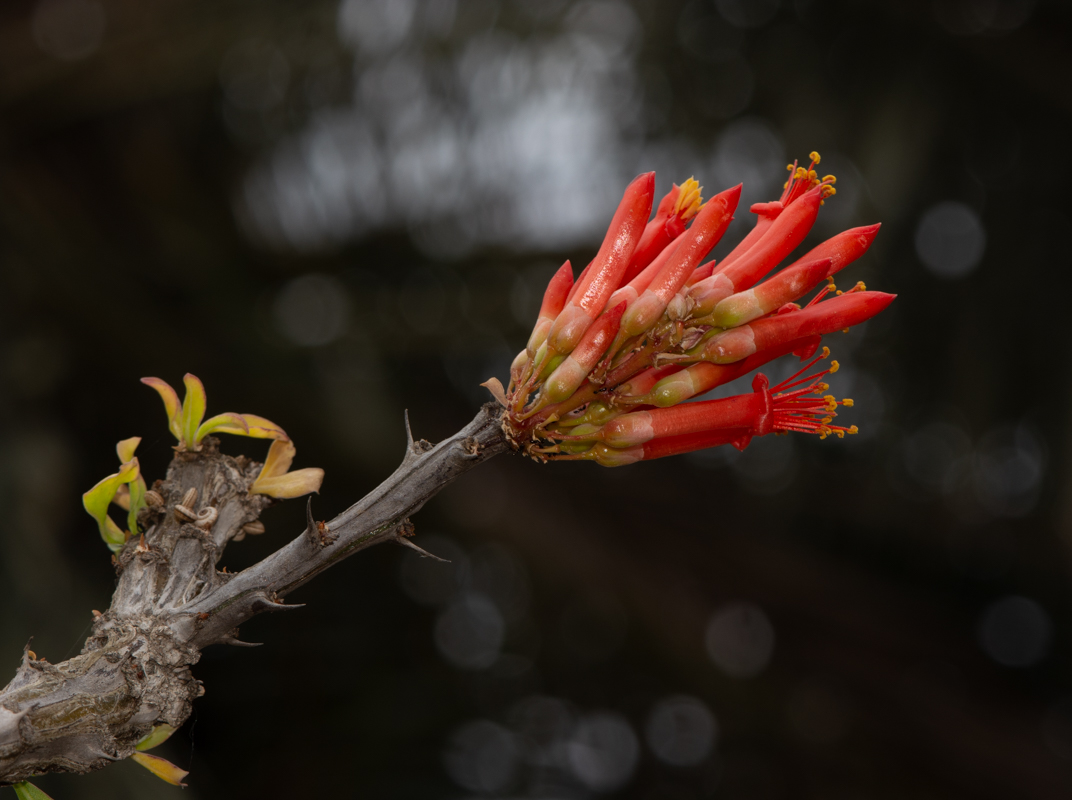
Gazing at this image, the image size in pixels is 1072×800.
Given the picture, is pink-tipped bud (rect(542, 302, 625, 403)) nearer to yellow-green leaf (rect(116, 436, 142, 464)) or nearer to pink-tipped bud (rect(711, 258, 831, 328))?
pink-tipped bud (rect(711, 258, 831, 328))

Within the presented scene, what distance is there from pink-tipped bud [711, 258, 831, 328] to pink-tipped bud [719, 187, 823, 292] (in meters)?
0.05

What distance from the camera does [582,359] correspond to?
912 mm

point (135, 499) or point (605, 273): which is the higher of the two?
point (605, 273)

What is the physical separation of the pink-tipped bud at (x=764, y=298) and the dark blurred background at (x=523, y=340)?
2.45 metres

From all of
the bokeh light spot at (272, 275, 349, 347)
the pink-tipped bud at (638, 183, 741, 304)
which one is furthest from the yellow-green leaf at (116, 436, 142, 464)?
the bokeh light spot at (272, 275, 349, 347)

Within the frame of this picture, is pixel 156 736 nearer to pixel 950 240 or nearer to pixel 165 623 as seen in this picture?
pixel 165 623

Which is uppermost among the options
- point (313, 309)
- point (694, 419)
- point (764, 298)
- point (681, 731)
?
point (313, 309)

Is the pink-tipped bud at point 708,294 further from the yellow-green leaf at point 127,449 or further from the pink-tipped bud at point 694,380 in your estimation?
the yellow-green leaf at point 127,449

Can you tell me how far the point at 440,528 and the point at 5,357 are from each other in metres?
2.11

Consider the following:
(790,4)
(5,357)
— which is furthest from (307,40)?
(790,4)

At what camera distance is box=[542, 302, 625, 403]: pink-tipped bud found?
0.90 meters

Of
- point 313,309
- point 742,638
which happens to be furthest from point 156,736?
point 742,638

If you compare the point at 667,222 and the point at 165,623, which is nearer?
the point at 165,623

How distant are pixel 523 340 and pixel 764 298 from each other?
8.77 ft
